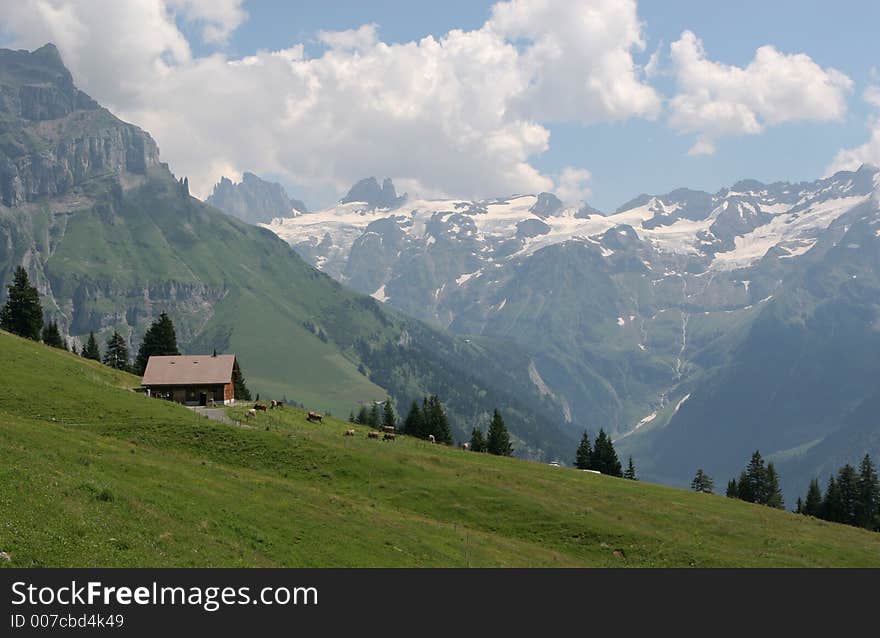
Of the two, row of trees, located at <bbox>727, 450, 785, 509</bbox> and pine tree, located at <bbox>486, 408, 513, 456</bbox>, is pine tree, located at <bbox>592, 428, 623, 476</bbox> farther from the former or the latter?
row of trees, located at <bbox>727, 450, 785, 509</bbox>

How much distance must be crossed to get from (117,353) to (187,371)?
64.0 meters

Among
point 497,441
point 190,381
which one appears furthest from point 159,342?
point 497,441

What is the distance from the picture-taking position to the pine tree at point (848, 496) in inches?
4414

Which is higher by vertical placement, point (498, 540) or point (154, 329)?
point (154, 329)

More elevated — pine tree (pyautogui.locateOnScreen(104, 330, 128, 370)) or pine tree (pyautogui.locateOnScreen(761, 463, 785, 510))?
pine tree (pyautogui.locateOnScreen(104, 330, 128, 370))

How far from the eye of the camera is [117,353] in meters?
151

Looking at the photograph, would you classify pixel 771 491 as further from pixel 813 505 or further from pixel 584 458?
pixel 584 458

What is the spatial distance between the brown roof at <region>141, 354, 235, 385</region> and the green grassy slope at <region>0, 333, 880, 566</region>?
10020mm

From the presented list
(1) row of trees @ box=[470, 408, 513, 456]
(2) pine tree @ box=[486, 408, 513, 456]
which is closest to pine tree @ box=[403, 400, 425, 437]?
(1) row of trees @ box=[470, 408, 513, 456]

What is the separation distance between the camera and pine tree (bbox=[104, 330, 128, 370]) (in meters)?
148

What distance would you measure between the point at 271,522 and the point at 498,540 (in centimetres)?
1723
